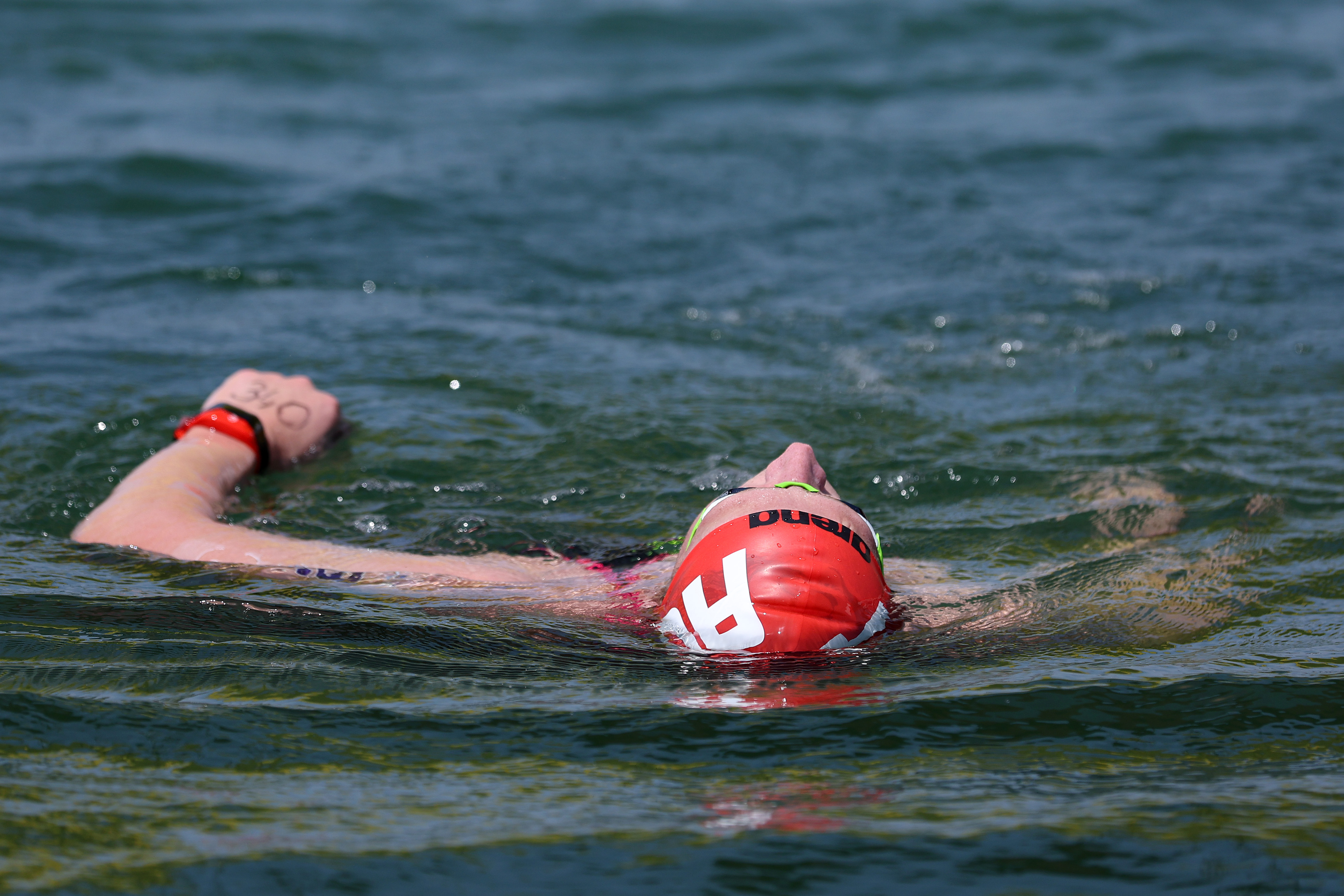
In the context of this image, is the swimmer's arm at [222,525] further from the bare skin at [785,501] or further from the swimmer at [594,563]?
the bare skin at [785,501]

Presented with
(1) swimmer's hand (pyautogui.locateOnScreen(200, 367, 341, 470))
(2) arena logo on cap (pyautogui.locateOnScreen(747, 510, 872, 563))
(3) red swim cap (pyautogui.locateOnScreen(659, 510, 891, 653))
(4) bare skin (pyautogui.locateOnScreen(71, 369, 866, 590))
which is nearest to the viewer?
(3) red swim cap (pyautogui.locateOnScreen(659, 510, 891, 653))

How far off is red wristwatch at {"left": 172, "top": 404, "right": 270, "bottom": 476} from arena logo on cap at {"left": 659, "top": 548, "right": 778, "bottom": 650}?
2339 mm

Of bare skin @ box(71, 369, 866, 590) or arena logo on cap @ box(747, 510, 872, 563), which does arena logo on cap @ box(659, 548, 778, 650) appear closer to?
arena logo on cap @ box(747, 510, 872, 563)

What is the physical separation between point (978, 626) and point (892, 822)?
1.42 metres

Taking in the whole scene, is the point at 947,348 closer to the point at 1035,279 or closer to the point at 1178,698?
the point at 1035,279

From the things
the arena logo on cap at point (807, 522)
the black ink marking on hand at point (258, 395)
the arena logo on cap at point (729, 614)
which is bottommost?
the arena logo on cap at point (729, 614)

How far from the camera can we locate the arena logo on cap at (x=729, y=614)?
11.9ft

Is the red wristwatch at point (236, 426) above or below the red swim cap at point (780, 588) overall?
above

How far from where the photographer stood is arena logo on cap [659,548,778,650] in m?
3.62

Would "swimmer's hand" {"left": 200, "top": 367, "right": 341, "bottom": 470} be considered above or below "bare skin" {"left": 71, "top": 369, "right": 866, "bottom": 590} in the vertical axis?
above

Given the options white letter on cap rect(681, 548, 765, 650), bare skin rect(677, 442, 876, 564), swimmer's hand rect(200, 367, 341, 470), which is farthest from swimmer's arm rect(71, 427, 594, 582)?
white letter on cap rect(681, 548, 765, 650)

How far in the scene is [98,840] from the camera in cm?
261

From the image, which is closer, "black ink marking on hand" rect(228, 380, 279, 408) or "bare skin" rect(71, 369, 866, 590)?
"bare skin" rect(71, 369, 866, 590)

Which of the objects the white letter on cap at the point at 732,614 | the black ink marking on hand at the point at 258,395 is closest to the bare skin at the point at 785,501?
the white letter on cap at the point at 732,614
